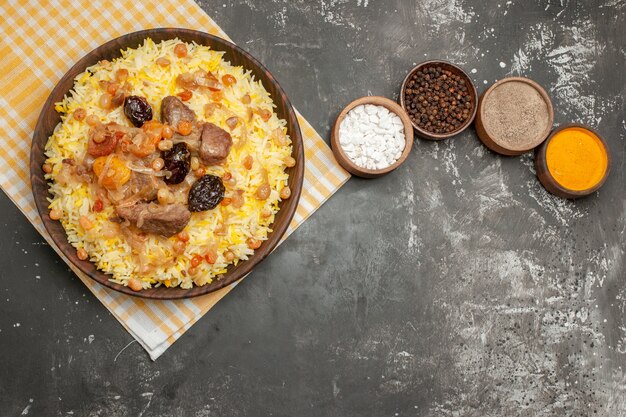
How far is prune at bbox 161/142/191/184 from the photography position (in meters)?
4.05

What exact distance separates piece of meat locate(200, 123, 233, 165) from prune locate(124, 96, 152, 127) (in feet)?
1.40

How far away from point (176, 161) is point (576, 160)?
349cm

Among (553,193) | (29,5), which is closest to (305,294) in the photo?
(553,193)

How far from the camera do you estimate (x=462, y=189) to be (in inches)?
204

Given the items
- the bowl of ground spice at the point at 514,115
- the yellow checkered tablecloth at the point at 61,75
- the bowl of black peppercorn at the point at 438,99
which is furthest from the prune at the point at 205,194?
the bowl of ground spice at the point at 514,115

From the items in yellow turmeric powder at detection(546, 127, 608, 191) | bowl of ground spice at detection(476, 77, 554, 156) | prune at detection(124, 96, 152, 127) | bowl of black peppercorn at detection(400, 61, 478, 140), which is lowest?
yellow turmeric powder at detection(546, 127, 608, 191)

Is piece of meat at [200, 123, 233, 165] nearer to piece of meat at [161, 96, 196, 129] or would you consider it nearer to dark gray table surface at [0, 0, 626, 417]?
piece of meat at [161, 96, 196, 129]

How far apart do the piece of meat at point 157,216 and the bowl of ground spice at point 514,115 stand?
271 centimetres

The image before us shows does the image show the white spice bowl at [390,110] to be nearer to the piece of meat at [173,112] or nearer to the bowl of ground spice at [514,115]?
the bowl of ground spice at [514,115]

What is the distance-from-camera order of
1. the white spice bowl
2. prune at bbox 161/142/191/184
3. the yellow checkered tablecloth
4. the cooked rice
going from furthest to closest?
the white spice bowl < the yellow checkered tablecloth < the cooked rice < prune at bbox 161/142/191/184

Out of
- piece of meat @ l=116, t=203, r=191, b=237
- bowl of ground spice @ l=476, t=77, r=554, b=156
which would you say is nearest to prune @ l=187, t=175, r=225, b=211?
piece of meat @ l=116, t=203, r=191, b=237

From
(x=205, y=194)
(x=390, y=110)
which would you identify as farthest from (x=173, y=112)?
(x=390, y=110)

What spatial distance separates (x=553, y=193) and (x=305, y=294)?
243 cm

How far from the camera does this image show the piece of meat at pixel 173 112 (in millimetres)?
4070
